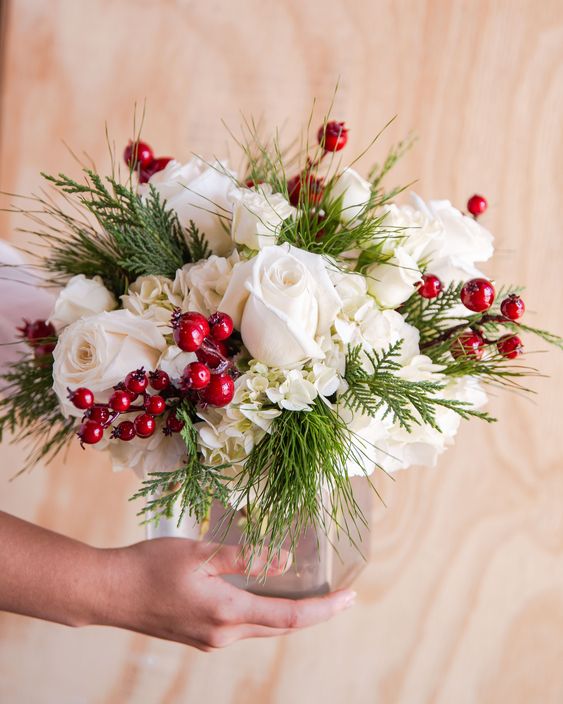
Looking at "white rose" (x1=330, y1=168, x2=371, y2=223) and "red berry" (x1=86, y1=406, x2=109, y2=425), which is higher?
"white rose" (x1=330, y1=168, x2=371, y2=223)

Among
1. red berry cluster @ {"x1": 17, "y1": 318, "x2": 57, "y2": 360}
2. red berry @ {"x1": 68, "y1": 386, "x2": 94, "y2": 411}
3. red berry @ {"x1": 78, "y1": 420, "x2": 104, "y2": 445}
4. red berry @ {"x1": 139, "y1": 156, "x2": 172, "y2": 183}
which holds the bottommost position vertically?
red berry cluster @ {"x1": 17, "y1": 318, "x2": 57, "y2": 360}

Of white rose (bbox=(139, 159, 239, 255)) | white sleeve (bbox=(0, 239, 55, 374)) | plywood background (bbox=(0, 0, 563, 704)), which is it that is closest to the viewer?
white rose (bbox=(139, 159, 239, 255))

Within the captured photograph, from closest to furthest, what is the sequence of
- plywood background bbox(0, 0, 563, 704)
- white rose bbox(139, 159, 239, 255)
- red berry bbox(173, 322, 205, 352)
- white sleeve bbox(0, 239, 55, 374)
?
red berry bbox(173, 322, 205, 352) → white rose bbox(139, 159, 239, 255) → white sleeve bbox(0, 239, 55, 374) → plywood background bbox(0, 0, 563, 704)

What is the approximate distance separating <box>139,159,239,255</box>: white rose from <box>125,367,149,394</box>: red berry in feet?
0.46

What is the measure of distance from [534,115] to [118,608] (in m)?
0.75

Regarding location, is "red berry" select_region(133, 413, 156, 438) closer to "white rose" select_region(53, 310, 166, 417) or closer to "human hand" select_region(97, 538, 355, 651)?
"white rose" select_region(53, 310, 166, 417)

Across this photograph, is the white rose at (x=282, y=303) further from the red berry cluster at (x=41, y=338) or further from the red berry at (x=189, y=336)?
the red berry cluster at (x=41, y=338)

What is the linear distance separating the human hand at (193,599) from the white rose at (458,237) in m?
0.27

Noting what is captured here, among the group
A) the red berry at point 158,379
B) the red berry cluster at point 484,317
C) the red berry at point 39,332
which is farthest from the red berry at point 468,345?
the red berry at point 39,332

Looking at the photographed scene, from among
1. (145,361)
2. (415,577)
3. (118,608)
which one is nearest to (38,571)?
(118,608)

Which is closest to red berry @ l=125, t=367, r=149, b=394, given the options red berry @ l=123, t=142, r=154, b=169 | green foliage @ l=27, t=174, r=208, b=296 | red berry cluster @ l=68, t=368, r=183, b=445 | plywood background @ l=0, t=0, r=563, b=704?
red berry cluster @ l=68, t=368, r=183, b=445

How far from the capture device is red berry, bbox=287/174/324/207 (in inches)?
20.3

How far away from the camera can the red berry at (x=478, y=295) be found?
0.47 m

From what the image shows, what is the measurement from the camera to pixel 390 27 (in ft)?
3.13
